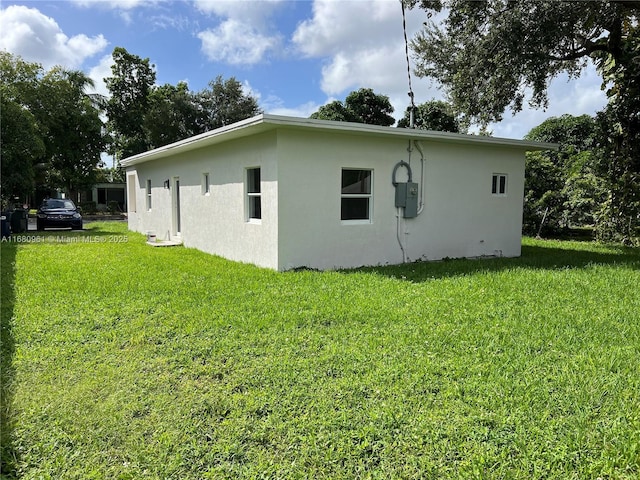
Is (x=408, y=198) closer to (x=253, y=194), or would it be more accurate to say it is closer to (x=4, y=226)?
(x=253, y=194)

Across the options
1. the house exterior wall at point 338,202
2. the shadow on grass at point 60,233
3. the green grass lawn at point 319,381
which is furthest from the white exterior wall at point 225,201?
the shadow on grass at point 60,233

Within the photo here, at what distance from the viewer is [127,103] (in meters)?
31.7

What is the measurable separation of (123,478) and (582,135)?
2409 centimetres

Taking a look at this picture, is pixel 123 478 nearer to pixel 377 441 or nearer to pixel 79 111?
pixel 377 441

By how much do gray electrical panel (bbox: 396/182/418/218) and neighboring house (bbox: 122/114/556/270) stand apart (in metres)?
0.02

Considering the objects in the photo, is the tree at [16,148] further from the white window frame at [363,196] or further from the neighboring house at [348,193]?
the white window frame at [363,196]

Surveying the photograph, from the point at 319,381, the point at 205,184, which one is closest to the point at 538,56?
the point at 205,184

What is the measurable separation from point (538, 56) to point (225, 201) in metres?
8.19

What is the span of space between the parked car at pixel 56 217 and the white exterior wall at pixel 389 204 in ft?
46.8

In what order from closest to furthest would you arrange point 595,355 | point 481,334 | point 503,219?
point 595,355
point 481,334
point 503,219

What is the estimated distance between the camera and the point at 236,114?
3148cm

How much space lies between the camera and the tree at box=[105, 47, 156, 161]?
Answer: 30969 mm

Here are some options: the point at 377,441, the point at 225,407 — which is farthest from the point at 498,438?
the point at 225,407

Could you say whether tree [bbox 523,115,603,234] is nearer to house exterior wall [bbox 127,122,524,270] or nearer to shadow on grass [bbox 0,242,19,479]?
house exterior wall [bbox 127,122,524,270]
